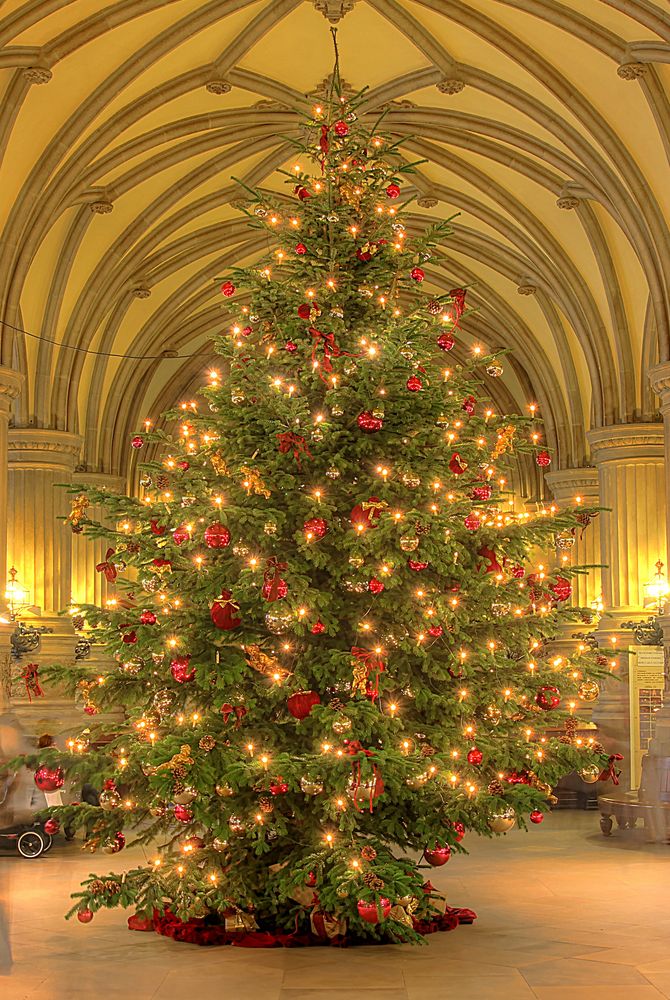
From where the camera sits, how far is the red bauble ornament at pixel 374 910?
6.46 m

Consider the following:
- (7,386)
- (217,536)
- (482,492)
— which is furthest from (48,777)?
(7,386)

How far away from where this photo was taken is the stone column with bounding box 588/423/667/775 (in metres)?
16.8

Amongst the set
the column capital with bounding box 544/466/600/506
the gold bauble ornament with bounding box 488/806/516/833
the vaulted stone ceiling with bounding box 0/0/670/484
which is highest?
the vaulted stone ceiling with bounding box 0/0/670/484

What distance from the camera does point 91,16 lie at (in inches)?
525

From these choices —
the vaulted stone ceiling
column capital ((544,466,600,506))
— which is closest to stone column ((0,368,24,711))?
the vaulted stone ceiling

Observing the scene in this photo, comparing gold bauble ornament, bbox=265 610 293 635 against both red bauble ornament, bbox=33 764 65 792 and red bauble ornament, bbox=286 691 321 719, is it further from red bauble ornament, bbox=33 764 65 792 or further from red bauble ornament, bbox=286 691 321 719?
red bauble ornament, bbox=33 764 65 792

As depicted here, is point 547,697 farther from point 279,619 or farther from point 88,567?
point 88,567

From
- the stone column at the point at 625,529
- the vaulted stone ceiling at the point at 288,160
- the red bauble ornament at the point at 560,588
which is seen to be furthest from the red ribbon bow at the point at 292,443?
the stone column at the point at 625,529

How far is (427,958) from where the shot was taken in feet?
22.8

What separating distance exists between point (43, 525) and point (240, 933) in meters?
10.9

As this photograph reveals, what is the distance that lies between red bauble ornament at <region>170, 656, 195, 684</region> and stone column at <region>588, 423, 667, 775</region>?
33.4 feet

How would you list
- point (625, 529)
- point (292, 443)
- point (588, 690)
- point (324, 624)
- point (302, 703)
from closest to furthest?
point (302, 703)
point (324, 624)
point (292, 443)
point (588, 690)
point (625, 529)

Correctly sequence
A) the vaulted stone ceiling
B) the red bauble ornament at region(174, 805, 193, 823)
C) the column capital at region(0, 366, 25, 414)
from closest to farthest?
the red bauble ornament at region(174, 805, 193, 823)
the vaulted stone ceiling
the column capital at region(0, 366, 25, 414)

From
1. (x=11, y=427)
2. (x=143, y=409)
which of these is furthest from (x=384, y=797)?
(x=143, y=409)
